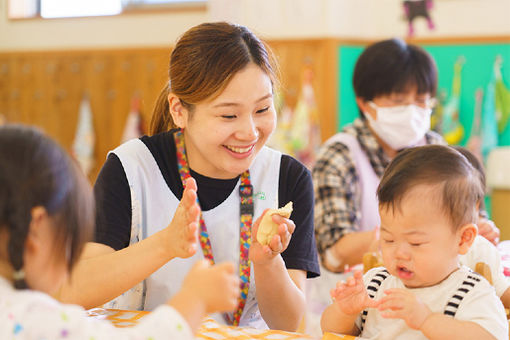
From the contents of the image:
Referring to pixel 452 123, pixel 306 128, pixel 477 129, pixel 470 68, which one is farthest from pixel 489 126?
pixel 306 128

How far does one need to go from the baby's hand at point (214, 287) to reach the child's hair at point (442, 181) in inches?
15.8

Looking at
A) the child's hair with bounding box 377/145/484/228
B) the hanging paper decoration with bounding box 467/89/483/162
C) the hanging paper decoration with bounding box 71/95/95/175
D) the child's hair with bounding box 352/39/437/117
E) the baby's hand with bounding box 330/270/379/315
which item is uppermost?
the child's hair with bounding box 352/39/437/117

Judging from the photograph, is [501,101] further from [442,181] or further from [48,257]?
[48,257]

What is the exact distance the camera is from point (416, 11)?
4328 mm

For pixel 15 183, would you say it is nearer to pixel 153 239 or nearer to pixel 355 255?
pixel 153 239

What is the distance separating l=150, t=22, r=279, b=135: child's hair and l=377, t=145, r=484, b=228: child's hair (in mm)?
448

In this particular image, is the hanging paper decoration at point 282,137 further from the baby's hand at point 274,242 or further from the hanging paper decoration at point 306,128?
the baby's hand at point 274,242

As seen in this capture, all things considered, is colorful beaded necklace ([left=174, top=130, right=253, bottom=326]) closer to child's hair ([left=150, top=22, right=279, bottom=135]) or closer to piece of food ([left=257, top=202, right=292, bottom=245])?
child's hair ([left=150, top=22, right=279, bottom=135])

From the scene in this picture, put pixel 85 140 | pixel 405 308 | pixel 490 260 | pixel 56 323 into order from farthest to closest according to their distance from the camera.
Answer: pixel 85 140 → pixel 490 260 → pixel 405 308 → pixel 56 323

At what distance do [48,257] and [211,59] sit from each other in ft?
2.38

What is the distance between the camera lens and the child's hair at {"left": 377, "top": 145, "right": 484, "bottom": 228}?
1122 mm

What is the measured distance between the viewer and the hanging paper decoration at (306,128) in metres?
4.35

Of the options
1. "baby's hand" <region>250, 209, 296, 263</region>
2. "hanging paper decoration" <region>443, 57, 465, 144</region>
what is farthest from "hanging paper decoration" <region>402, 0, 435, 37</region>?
"baby's hand" <region>250, 209, 296, 263</region>

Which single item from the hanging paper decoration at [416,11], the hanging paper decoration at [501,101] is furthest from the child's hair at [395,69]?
the hanging paper decoration at [416,11]
